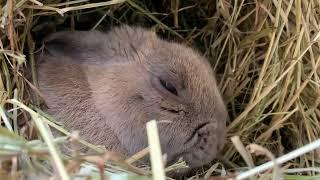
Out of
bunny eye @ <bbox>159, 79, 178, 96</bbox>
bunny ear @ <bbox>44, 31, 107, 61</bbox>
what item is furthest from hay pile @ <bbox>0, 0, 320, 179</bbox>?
bunny eye @ <bbox>159, 79, 178, 96</bbox>

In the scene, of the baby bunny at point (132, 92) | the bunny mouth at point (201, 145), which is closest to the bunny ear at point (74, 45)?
the baby bunny at point (132, 92)

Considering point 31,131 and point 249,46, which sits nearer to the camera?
point 31,131

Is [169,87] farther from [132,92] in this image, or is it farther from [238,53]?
[238,53]

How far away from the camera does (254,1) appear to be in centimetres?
302

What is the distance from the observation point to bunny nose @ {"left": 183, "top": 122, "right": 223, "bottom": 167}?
247cm

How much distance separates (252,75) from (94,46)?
83 cm

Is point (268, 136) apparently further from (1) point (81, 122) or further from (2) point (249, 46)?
(1) point (81, 122)

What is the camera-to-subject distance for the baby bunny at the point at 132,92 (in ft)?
8.10

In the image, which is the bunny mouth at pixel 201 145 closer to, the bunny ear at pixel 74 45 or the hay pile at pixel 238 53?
the hay pile at pixel 238 53

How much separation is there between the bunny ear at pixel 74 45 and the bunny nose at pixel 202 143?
566 mm

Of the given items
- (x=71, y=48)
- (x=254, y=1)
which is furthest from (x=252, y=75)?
(x=71, y=48)

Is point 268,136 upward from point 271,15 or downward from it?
downward

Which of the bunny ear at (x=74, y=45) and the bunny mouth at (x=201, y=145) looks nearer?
the bunny mouth at (x=201, y=145)

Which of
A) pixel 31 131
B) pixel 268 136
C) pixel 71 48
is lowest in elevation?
pixel 268 136
